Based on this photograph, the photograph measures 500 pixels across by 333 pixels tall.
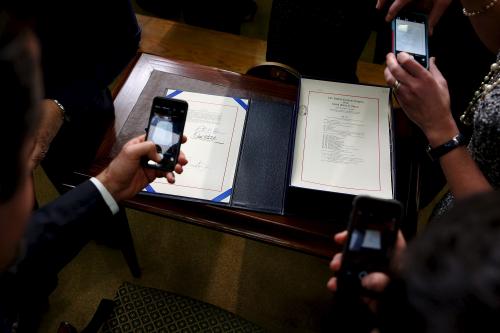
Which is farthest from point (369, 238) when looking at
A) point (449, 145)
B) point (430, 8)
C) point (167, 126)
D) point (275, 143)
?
point (430, 8)

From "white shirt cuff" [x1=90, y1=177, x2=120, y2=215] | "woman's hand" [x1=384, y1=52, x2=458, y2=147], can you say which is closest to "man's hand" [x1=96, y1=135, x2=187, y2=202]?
"white shirt cuff" [x1=90, y1=177, x2=120, y2=215]

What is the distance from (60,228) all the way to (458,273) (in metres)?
0.79

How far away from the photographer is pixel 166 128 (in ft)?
3.17

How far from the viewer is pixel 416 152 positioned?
3.72ft

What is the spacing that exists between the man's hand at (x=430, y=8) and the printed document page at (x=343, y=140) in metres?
0.21

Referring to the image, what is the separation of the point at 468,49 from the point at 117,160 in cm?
112

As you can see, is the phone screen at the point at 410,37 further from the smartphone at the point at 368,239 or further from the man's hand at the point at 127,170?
the man's hand at the point at 127,170

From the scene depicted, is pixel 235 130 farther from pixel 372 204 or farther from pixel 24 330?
pixel 24 330

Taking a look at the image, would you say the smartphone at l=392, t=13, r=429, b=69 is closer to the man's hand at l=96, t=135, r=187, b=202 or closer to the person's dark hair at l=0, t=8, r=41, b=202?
the man's hand at l=96, t=135, r=187, b=202

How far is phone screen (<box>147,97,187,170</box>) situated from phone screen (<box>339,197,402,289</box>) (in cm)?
45

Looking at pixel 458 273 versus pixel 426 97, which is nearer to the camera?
pixel 458 273

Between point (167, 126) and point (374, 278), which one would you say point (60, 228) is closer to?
point (167, 126)

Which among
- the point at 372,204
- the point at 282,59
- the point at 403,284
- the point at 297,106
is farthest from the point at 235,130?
the point at 403,284

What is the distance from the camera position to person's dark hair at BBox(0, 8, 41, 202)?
0.42 meters
